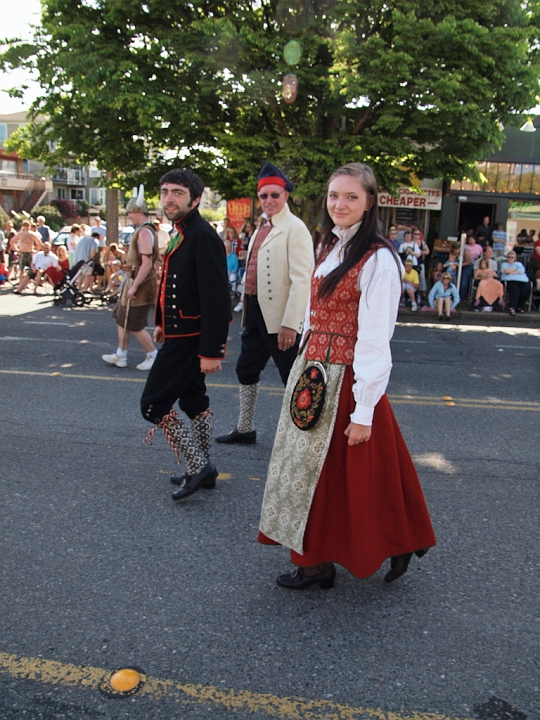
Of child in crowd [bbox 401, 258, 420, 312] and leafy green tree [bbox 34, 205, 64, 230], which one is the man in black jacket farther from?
leafy green tree [bbox 34, 205, 64, 230]

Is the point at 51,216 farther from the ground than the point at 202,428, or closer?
farther from the ground

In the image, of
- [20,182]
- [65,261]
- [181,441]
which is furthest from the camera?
[20,182]

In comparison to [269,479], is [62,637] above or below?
below

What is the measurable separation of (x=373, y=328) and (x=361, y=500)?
0.77 meters

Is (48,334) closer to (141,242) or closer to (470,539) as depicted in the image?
(141,242)

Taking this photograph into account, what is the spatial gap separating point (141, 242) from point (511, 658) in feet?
17.8

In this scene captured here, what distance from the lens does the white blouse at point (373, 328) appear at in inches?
111

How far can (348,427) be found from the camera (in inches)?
115

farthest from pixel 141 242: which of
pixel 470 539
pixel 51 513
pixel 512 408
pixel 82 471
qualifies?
pixel 470 539

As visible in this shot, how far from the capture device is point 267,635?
2.85 meters

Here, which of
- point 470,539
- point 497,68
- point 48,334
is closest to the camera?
point 470,539

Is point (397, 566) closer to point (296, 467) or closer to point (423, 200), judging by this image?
point (296, 467)

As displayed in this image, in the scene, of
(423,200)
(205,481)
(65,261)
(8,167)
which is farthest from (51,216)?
(205,481)

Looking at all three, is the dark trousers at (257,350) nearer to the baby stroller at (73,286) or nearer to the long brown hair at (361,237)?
the long brown hair at (361,237)
